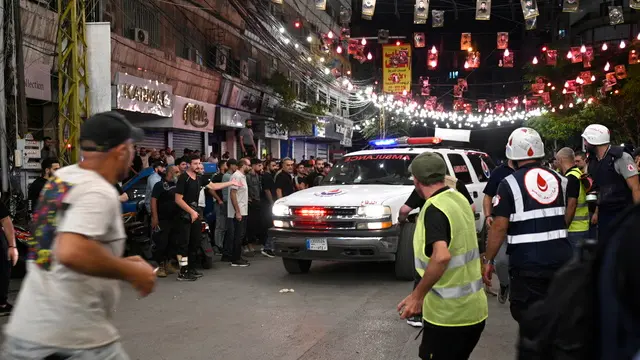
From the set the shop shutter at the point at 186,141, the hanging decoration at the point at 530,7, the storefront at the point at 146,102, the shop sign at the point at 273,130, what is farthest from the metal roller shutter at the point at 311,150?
the hanging decoration at the point at 530,7

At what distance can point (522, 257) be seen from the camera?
13.9ft

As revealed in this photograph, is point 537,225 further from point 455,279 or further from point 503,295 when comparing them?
point 503,295

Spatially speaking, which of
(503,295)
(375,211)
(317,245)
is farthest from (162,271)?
(503,295)

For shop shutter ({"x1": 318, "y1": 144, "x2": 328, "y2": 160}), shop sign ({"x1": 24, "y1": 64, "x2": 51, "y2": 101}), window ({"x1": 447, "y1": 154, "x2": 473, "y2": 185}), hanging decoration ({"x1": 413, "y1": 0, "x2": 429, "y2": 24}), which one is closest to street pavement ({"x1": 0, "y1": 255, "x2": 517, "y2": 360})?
window ({"x1": 447, "y1": 154, "x2": 473, "y2": 185})

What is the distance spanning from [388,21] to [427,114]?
14581mm

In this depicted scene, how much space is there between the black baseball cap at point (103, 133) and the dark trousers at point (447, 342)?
2.02 m

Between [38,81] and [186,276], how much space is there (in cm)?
700

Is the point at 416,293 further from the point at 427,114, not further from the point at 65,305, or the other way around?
the point at 427,114

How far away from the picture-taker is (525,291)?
422 cm

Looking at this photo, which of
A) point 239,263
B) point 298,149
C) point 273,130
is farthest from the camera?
point 298,149

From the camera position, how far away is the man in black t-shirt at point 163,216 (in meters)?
10.2

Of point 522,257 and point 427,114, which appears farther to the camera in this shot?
point 427,114

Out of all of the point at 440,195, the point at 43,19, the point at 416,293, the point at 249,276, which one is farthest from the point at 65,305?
the point at 43,19

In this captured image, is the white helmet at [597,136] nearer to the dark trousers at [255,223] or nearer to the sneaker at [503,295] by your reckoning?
the sneaker at [503,295]
